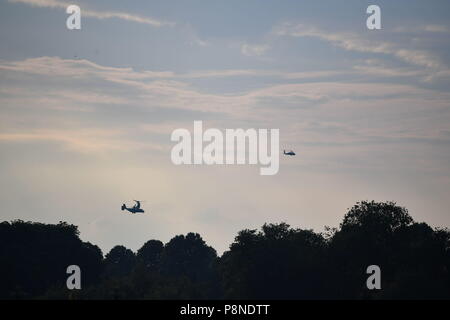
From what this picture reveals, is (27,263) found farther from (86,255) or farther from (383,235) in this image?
(383,235)

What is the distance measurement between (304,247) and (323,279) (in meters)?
7.96

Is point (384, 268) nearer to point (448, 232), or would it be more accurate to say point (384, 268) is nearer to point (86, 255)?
point (448, 232)

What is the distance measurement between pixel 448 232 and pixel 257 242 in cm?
3014

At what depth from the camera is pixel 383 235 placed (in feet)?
425

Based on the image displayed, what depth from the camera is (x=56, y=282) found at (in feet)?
473

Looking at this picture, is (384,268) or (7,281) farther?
(7,281)
